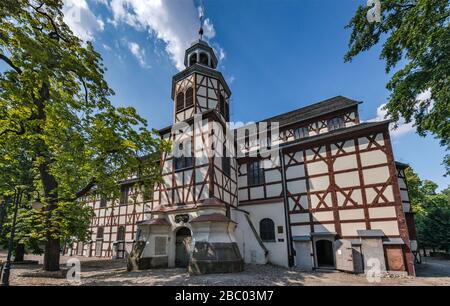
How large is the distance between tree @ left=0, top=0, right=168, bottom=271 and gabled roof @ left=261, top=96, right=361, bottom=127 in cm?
1144

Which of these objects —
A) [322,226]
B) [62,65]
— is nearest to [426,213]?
[322,226]

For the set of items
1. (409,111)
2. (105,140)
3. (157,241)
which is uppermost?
(409,111)

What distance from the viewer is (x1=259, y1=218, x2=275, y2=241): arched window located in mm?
15387

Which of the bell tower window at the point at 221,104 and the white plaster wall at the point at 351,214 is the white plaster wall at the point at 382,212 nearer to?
the white plaster wall at the point at 351,214

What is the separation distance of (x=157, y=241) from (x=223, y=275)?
4.81m

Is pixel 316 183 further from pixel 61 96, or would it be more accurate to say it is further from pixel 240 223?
pixel 61 96

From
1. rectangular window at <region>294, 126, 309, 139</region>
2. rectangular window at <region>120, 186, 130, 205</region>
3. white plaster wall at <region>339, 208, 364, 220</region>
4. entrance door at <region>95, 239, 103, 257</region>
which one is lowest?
entrance door at <region>95, 239, 103, 257</region>

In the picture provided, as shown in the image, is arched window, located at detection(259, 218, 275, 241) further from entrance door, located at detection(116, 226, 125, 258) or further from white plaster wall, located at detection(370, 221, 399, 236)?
entrance door, located at detection(116, 226, 125, 258)

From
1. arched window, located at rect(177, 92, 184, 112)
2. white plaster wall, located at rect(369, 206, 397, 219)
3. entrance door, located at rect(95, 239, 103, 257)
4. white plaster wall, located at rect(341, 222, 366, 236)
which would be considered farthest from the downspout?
entrance door, located at rect(95, 239, 103, 257)

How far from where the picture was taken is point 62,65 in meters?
6.32

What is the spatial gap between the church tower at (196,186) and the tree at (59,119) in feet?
9.00

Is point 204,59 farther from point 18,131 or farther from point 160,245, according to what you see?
point 160,245

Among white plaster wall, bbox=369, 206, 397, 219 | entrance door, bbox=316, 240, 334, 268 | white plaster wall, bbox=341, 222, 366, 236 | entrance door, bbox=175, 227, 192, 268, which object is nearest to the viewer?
white plaster wall, bbox=369, 206, 397, 219

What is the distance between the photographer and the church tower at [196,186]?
1163 centimetres
